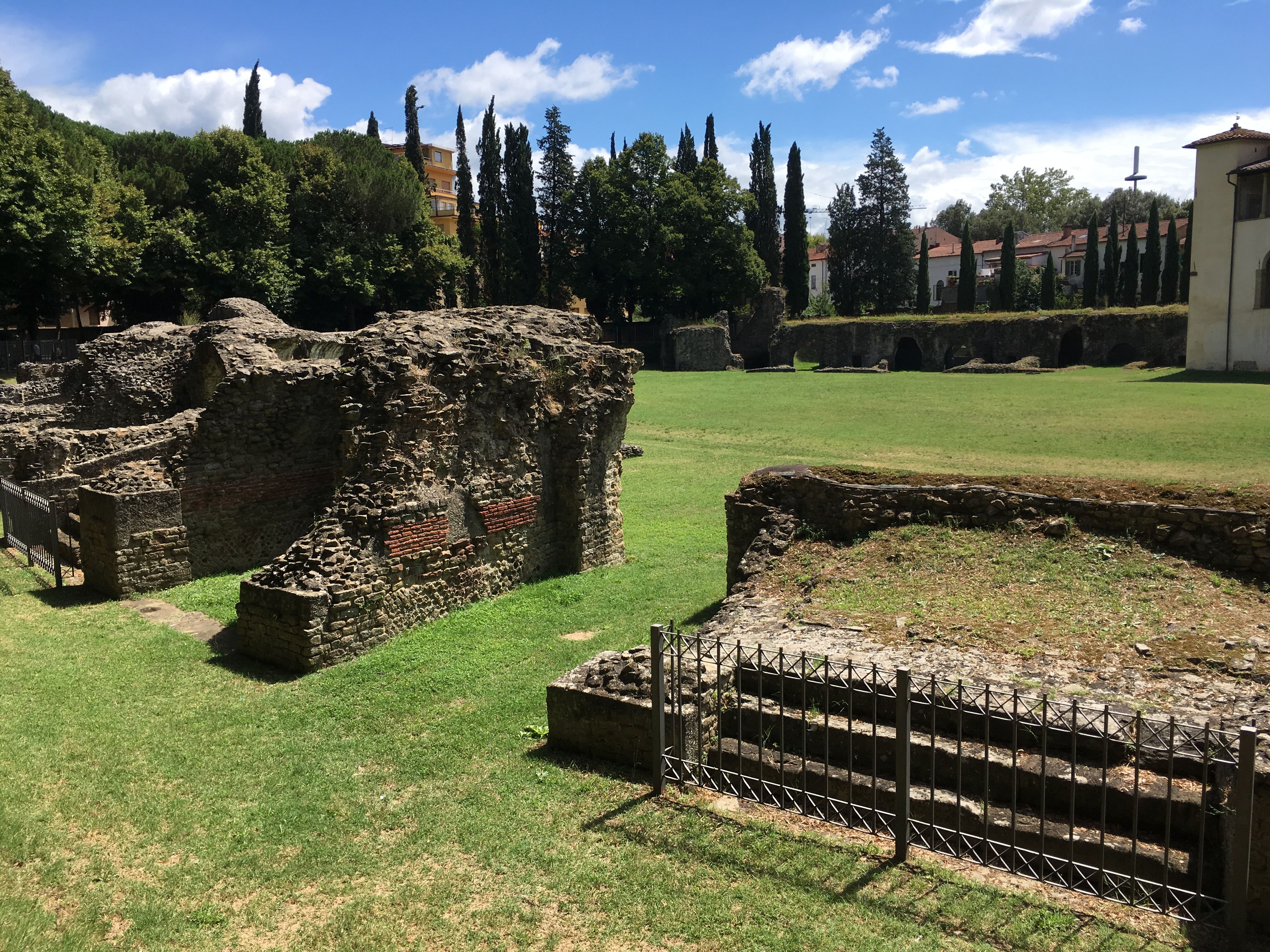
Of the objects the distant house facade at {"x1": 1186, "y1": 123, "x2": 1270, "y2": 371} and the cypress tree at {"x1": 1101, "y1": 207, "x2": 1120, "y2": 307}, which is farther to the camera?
the cypress tree at {"x1": 1101, "y1": 207, "x2": 1120, "y2": 307}

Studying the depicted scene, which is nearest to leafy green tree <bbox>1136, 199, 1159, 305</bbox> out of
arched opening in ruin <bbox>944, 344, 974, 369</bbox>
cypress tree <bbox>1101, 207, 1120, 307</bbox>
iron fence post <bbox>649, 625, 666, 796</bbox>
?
cypress tree <bbox>1101, 207, 1120, 307</bbox>

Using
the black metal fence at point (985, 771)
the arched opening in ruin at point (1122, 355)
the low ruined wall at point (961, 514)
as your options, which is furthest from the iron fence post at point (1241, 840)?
the arched opening in ruin at point (1122, 355)

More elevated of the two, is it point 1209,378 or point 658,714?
point 658,714

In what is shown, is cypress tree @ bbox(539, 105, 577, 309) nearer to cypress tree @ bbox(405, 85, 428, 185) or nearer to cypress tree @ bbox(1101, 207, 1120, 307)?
cypress tree @ bbox(405, 85, 428, 185)

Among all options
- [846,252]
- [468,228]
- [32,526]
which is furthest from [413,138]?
[32,526]

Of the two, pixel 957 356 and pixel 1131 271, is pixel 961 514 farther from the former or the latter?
pixel 1131 271

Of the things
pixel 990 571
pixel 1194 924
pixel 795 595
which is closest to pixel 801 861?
pixel 1194 924

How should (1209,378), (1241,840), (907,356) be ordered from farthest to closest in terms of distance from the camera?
(907,356)
(1209,378)
(1241,840)

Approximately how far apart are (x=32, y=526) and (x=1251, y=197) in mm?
44200

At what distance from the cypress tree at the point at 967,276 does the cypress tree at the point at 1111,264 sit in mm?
7669

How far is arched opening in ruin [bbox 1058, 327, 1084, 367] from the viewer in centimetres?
4744

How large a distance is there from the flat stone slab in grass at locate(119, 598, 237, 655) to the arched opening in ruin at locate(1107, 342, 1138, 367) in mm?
45122

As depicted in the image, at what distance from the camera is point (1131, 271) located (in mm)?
55938

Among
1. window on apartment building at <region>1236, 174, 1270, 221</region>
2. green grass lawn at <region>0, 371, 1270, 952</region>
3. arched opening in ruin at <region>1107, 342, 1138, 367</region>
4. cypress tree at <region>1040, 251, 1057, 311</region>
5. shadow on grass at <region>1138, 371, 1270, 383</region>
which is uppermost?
window on apartment building at <region>1236, 174, 1270, 221</region>
